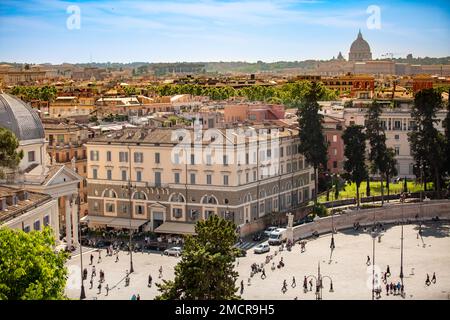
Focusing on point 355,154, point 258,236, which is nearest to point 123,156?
point 258,236

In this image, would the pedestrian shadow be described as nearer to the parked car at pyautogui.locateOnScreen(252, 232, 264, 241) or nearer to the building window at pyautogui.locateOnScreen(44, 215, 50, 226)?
the parked car at pyautogui.locateOnScreen(252, 232, 264, 241)

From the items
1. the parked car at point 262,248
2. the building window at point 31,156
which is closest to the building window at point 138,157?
the building window at point 31,156

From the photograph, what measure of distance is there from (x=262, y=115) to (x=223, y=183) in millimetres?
17142

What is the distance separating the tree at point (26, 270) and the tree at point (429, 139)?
34.0 m

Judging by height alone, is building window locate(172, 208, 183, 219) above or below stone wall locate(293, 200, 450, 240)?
above

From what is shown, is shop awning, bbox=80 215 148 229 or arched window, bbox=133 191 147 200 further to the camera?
arched window, bbox=133 191 147 200

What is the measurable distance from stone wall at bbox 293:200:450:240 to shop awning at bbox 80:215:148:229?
920 cm

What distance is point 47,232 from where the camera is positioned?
67.3ft

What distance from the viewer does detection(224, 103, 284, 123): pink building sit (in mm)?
57125

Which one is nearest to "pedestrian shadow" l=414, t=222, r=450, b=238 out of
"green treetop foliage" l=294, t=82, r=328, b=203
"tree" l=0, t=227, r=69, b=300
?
A: "green treetop foliage" l=294, t=82, r=328, b=203
